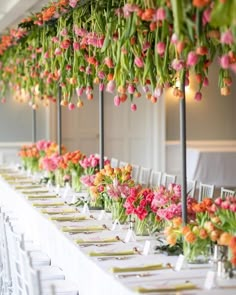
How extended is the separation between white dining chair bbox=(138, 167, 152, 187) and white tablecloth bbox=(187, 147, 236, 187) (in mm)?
1753

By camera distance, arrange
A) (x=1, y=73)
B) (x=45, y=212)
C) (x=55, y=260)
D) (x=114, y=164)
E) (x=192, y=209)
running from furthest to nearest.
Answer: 1. (x=1, y=73)
2. (x=114, y=164)
3. (x=45, y=212)
4. (x=55, y=260)
5. (x=192, y=209)

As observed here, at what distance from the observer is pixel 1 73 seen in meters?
10.9

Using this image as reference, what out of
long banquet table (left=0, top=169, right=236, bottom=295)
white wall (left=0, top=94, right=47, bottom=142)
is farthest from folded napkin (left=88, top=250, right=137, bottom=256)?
white wall (left=0, top=94, right=47, bottom=142)

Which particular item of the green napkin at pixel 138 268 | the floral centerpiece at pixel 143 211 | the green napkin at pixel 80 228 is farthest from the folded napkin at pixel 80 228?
the green napkin at pixel 138 268

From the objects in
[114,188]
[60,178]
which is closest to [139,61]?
[114,188]

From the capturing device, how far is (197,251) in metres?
3.89

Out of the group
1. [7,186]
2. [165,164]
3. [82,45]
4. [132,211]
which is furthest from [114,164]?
[132,211]

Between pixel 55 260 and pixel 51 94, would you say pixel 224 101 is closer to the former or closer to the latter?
pixel 51 94

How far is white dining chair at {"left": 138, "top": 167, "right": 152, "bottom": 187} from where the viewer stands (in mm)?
8812

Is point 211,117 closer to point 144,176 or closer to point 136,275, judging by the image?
point 144,176

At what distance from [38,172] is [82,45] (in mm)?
3758

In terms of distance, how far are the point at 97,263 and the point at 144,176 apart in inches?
215

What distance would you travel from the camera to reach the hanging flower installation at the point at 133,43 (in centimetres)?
318

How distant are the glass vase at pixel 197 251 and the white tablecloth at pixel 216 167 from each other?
712 cm
